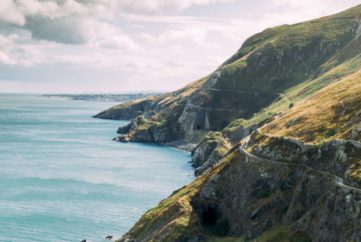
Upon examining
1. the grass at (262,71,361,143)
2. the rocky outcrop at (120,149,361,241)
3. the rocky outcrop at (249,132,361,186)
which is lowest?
the rocky outcrop at (120,149,361,241)

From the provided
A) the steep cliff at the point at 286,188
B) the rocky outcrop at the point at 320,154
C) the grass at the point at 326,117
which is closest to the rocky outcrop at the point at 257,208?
the steep cliff at the point at 286,188

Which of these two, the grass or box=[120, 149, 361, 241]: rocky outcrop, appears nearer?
box=[120, 149, 361, 241]: rocky outcrop

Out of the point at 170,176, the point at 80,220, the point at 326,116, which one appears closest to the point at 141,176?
the point at 170,176

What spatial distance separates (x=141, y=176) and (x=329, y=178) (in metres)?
119

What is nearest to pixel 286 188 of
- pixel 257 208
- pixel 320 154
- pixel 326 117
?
pixel 257 208

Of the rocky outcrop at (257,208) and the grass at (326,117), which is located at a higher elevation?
the grass at (326,117)

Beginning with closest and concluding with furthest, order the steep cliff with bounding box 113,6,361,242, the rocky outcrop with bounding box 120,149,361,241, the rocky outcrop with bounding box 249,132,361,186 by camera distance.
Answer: the rocky outcrop with bounding box 120,149,361,241 → the steep cliff with bounding box 113,6,361,242 → the rocky outcrop with bounding box 249,132,361,186

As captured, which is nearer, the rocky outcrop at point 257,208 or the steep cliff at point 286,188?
the rocky outcrop at point 257,208

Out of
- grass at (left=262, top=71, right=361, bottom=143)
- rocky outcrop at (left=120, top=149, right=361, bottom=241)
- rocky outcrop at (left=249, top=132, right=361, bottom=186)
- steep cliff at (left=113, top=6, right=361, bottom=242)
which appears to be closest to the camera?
rocky outcrop at (left=120, top=149, right=361, bottom=241)

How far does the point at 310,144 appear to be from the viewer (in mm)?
93875

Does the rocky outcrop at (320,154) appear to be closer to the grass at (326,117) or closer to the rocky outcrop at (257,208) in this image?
the rocky outcrop at (257,208)

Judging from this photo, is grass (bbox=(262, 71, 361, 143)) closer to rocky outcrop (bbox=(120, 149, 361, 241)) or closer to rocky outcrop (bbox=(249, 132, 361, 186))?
rocky outcrop (bbox=(249, 132, 361, 186))

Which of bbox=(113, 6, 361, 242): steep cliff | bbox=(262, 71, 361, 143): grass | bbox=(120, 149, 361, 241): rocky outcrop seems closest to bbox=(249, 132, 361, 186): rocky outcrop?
bbox=(113, 6, 361, 242): steep cliff

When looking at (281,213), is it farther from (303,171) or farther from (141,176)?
(141,176)
